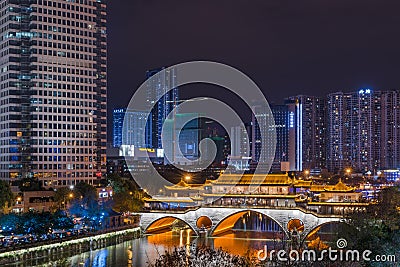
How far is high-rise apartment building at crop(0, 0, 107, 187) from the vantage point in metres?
38.0

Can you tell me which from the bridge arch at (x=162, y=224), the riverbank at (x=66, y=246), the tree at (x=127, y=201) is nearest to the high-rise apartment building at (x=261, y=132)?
the tree at (x=127, y=201)

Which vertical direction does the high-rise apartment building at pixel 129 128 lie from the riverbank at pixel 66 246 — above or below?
above

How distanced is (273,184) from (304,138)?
1839 inches

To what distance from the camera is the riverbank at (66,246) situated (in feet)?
77.9

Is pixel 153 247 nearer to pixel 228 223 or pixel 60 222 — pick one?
pixel 60 222

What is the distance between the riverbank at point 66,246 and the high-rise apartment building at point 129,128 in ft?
165

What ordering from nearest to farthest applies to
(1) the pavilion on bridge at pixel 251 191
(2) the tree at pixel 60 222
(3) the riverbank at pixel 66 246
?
(3) the riverbank at pixel 66 246, (2) the tree at pixel 60 222, (1) the pavilion on bridge at pixel 251 191

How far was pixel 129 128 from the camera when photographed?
82250 millimetres

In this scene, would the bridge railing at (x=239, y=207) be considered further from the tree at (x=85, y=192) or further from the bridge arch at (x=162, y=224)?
the tree at (x=85, y=192)

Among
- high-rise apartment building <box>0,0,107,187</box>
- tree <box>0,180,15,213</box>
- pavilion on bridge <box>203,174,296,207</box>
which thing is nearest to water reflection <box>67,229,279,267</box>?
pavilion on bridge <box>203,174,296,207</box>

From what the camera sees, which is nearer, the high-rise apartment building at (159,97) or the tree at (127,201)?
the tree at (127,201)

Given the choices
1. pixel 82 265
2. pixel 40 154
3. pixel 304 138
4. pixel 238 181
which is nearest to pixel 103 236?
pixel 82 265

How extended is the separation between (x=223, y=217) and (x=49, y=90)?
50.0 ft

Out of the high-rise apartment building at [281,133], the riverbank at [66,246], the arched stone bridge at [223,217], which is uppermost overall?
the high-rise apartment building at [281,133]
